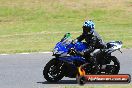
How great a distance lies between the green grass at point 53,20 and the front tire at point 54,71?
754 cm

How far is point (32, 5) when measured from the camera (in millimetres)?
40531

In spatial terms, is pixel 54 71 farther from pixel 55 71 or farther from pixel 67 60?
pixel 67 60

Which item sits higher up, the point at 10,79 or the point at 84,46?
the point at 84,46

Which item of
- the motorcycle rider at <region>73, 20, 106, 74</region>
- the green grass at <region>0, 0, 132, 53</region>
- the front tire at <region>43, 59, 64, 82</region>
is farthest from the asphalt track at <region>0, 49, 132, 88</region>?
the green grass at <region>0, 0, 132, 53</region>

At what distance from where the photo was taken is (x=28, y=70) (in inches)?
679

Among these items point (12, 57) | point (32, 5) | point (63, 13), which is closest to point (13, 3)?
point (32, 5)

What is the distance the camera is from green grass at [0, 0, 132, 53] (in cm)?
2622

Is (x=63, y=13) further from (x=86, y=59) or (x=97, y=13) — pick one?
(x=86, y=59)

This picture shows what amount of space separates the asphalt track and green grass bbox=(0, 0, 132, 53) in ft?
8.39

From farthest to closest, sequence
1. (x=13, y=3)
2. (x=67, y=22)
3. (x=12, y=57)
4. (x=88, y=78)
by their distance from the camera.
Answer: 1. (x=13, y=3)
2. (x=67, y=22)
3. (x=12, y=57)
4. (x=88, y=78)

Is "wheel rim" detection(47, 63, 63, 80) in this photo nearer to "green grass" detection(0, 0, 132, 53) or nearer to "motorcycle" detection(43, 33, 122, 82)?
"motorcycle" detection(43, 33, 122, 82)

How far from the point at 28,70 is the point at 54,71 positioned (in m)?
2.29

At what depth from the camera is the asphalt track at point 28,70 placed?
1498 centimetres

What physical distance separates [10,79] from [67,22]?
65.3ft
